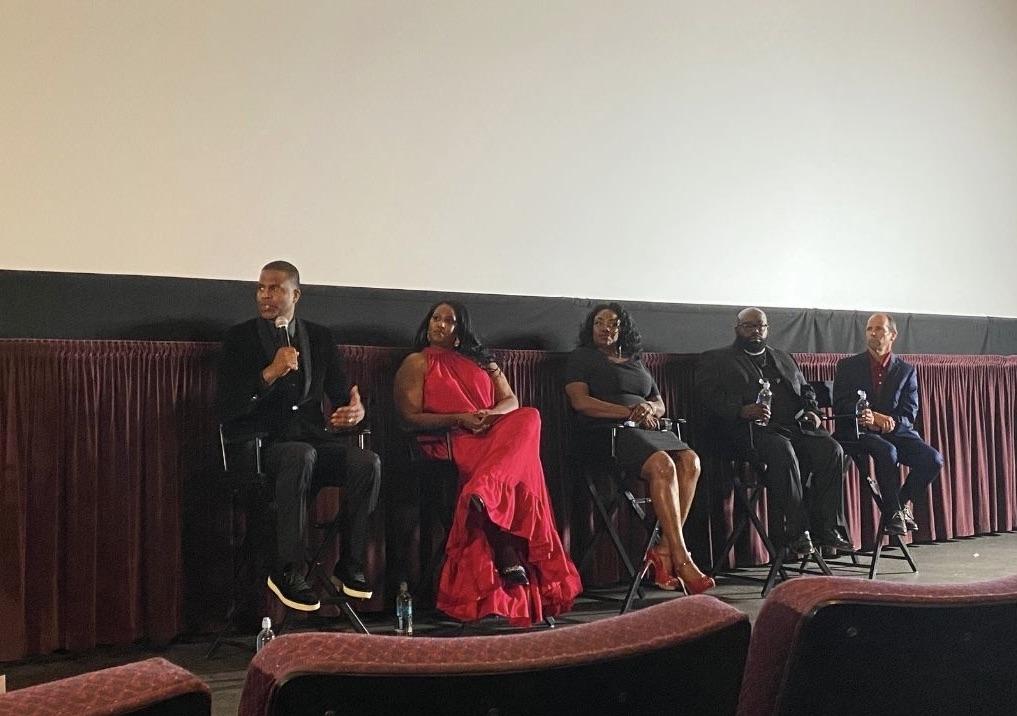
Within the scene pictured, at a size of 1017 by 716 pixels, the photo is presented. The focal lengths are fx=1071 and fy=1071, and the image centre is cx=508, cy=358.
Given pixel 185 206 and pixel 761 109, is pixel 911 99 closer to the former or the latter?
pixel 761 109

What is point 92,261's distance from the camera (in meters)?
4.39

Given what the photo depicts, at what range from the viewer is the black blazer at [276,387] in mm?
3941

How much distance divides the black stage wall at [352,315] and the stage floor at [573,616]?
1230mm

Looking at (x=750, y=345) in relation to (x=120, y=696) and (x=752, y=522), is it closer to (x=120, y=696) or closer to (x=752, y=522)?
(x=752, y=522)

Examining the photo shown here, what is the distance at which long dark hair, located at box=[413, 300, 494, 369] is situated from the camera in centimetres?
465

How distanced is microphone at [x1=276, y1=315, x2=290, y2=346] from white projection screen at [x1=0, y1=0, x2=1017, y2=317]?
69 centimetres

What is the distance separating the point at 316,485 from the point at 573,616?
126cm

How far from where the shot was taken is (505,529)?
13.4 feet

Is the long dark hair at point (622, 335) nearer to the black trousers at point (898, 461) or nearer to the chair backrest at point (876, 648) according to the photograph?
the black trousers at point (898, 461)

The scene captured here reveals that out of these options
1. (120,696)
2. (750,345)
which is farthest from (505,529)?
(120,696)

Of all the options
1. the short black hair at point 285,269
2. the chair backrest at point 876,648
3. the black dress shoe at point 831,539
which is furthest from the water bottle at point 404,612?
the chair backrest at point 876,648

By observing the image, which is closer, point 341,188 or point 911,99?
point 341,188

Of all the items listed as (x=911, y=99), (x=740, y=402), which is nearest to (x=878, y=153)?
(x=911, y=99)

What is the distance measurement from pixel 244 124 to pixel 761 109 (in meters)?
3.54
